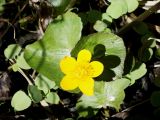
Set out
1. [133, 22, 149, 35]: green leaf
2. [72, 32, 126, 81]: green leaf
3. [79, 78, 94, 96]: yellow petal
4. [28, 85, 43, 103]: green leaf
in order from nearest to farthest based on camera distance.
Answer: [79, 78, 94, 96]: yellow petal < [72, 32, 126, 81]: green leaf < [28, 85, 43, 103]: green leaf < [133, 22, 149, 35]: green leaf

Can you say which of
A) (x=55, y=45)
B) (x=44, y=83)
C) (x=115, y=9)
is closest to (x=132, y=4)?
(x=115, y=9)

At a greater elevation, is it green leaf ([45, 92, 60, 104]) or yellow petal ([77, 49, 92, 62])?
yellow petal ([77, 49, 92, 62])

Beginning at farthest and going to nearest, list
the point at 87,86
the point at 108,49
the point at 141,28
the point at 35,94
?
1. the point at 141,28
2. the point at 35,94
3. the point at 108,49
4. the point at 87,86

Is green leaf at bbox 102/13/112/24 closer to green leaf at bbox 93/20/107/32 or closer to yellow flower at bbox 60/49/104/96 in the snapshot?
green leaf at bbox 93/20/107/32

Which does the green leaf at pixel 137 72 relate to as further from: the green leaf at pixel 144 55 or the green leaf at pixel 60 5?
the green leaf at pixel 60 5

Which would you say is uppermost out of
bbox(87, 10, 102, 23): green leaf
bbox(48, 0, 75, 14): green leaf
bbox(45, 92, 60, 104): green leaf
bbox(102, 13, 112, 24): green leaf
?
bbox(48, 0, 75, 14): green leaf

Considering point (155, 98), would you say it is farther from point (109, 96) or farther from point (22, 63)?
point (22, 63)

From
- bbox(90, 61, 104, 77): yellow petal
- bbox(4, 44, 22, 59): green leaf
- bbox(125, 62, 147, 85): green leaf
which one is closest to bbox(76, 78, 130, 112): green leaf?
bbox(125, 62, 147, 85): green leaf
